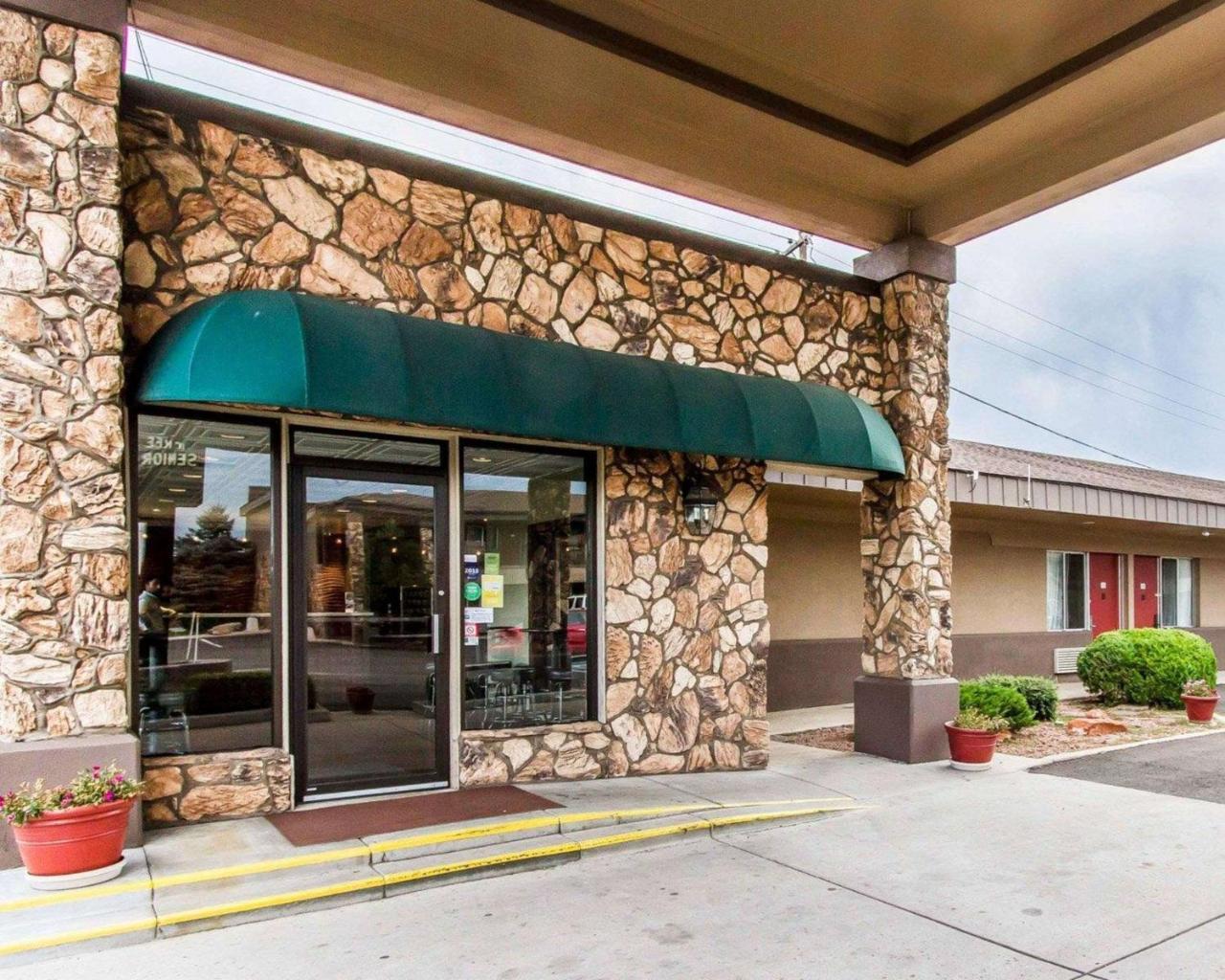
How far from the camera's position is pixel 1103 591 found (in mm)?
17828

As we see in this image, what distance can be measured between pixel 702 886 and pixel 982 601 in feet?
38.8

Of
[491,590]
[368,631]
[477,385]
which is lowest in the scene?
[368,631]

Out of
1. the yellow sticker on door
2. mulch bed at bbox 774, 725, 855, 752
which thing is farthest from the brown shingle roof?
the yellow sticker on door

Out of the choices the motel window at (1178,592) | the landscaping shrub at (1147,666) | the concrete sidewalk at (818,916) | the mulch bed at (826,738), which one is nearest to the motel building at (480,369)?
the mulch bed at (826,738)

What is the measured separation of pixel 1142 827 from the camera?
6832 mm

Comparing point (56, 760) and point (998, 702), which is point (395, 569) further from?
point (998, 702)

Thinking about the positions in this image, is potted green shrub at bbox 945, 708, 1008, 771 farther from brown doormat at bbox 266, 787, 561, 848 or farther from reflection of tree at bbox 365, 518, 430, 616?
reflection of tree at bbox 365, 518, 430, 616

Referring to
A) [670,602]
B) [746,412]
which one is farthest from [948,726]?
[746,412]

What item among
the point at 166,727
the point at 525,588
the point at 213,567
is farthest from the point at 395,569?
the point at 166,727

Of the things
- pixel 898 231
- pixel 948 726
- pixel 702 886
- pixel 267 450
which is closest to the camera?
pixel 702 886

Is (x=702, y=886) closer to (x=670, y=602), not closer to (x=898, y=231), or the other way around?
(x=670, y=602)

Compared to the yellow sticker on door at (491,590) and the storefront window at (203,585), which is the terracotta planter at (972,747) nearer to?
the yellow sticker on door at (491,590)

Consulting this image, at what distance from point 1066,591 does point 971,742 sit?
32.7 feet

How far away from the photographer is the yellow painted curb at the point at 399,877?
4.51 meters
